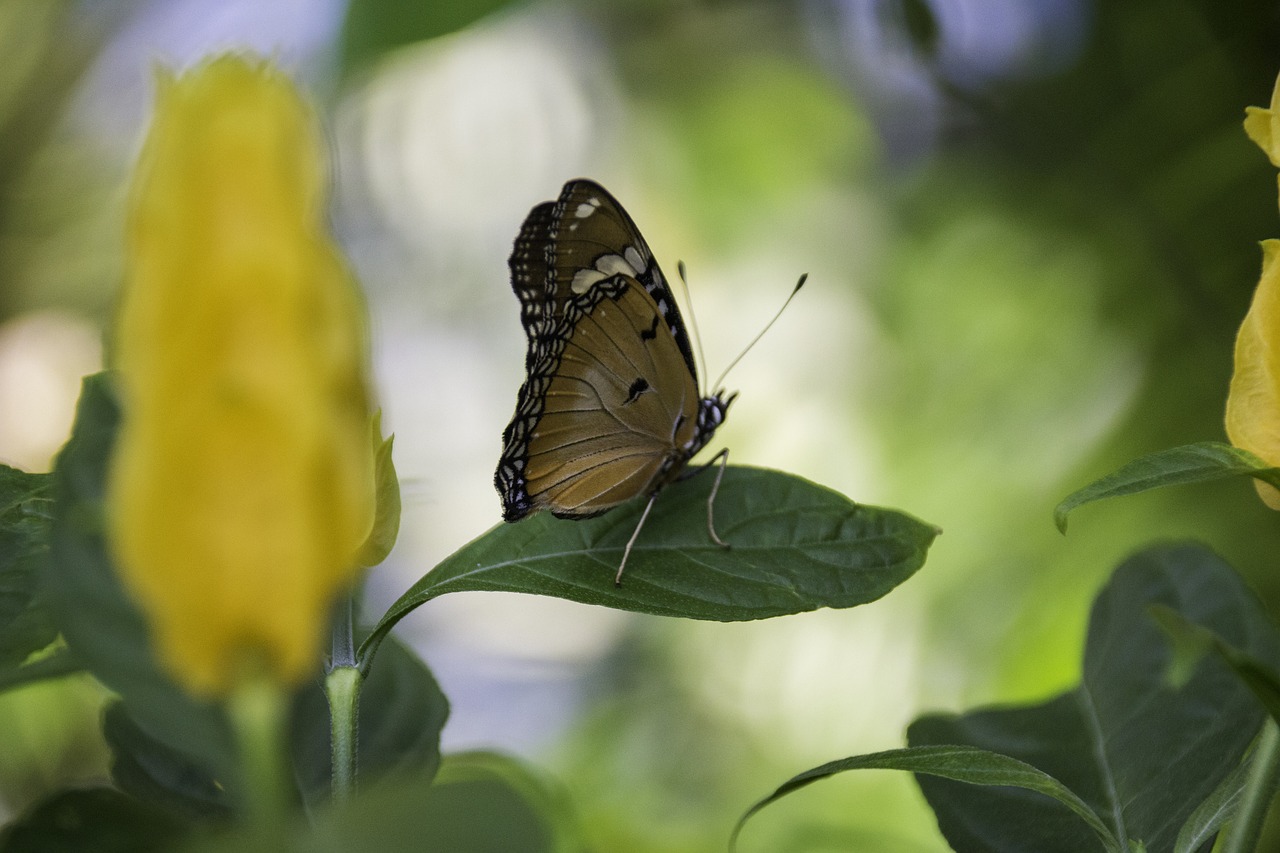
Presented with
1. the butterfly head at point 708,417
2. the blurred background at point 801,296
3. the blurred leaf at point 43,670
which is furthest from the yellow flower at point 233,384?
the blurred background at point 801,296

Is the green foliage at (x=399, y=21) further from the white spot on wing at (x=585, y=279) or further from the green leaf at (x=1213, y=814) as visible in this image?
the green leaf at (x=1213, y=814)

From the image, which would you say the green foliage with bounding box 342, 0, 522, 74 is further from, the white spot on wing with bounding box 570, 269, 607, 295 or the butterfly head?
the butterfly head

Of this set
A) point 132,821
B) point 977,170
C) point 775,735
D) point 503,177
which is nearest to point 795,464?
point 775,735

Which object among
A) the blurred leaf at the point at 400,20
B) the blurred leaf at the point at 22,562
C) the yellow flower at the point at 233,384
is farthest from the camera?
the blurred leaf at the point at 400,20

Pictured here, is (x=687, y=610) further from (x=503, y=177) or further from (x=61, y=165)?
(x=503, y=177)

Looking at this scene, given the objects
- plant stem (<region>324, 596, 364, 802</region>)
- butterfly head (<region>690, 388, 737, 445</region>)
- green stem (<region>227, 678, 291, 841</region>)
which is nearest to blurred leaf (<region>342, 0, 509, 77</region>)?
butterfly head (<region>690, 388, 737, 445</region>)

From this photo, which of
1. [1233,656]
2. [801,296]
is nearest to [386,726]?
[1233,656]

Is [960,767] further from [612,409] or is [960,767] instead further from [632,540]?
[612,409]
